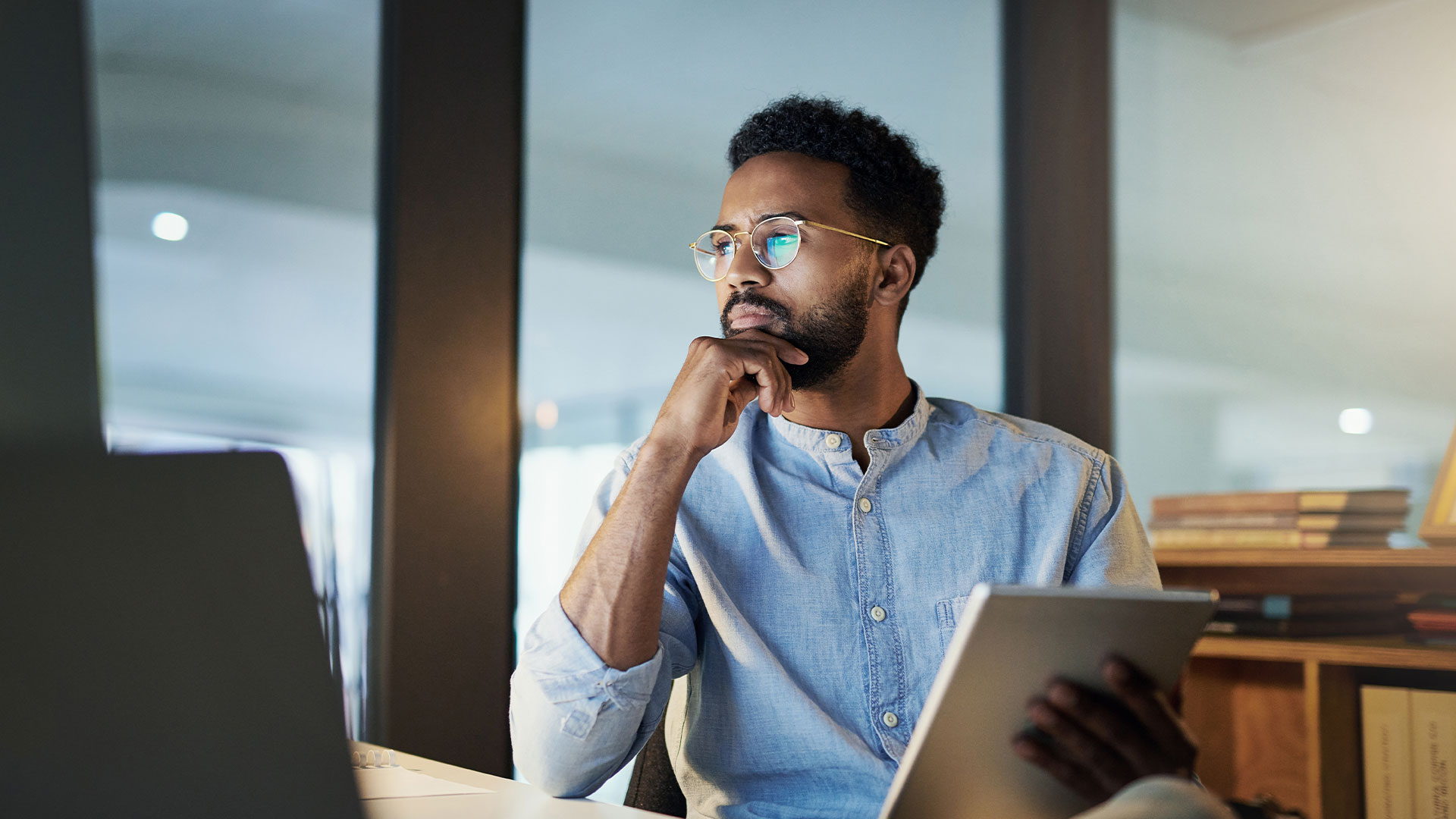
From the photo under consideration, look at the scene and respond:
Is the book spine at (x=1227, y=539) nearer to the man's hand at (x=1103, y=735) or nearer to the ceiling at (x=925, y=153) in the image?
the ceiling at (x=925, y=153)

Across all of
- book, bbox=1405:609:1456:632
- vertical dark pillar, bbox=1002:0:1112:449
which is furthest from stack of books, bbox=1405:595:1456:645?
→ vertical dark pillar, bbox=1002:0:1112:449

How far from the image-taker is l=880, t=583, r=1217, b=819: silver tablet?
2.75ft

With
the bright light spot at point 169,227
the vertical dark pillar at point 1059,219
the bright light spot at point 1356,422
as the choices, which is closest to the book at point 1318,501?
the bright light spot at point 1356,422

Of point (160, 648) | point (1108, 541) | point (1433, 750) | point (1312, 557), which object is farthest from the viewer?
point (1312, 557)

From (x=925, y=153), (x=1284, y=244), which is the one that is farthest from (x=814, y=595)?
(x=1284, y=244)

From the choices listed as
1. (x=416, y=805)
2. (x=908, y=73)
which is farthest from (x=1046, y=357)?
(x=416, y=805)

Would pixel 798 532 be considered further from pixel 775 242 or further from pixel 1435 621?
pixel 1435 621

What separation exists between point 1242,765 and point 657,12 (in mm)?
2155

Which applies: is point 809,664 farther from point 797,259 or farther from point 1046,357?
point 1046,357

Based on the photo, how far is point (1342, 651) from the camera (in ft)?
7.23

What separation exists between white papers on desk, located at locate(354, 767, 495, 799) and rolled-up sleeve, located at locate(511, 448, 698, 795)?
117 mm

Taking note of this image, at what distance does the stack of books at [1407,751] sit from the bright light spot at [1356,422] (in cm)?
74

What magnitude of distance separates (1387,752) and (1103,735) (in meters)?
1.69

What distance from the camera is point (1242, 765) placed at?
2.57m
